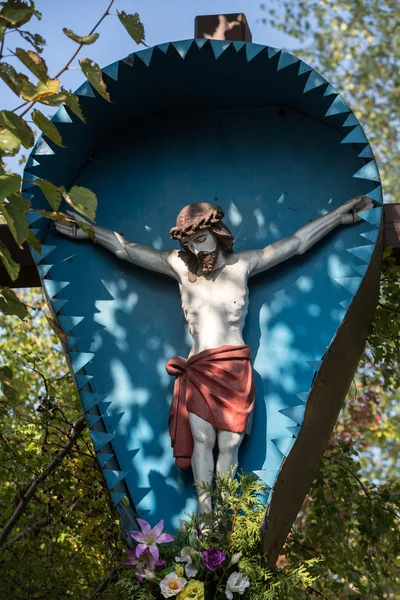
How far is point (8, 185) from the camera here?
3551 mm

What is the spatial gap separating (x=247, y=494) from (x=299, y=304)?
114 centimetres

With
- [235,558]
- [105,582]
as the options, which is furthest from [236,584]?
[105,582]

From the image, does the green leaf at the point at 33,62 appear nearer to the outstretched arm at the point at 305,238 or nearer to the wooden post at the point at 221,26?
the outstretched arm at the point at 305,238

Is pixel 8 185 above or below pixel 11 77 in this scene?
below

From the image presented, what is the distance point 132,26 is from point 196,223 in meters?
1.07

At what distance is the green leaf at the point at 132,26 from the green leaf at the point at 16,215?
90 centimetres

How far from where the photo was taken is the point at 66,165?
219 inches

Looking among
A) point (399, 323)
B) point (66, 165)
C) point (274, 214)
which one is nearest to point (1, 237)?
point (66, 165)

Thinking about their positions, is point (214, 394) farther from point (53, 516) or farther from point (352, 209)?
point (53, 516)

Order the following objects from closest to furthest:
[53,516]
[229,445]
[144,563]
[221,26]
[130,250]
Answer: [144,563], [229,445], [130,250], [221,26], [53,516]

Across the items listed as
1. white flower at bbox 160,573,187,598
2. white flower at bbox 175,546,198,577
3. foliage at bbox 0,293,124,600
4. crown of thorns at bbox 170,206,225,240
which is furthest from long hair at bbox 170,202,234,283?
white flower at bbox 160,573,187,598

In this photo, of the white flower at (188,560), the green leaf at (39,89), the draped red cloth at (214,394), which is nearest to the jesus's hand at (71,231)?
the draped red cloth at (214,394)

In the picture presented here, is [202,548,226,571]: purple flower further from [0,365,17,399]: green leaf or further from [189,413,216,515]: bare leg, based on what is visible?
[0,365,17,399]: green leaf

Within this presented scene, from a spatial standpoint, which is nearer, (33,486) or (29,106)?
(29,106)
